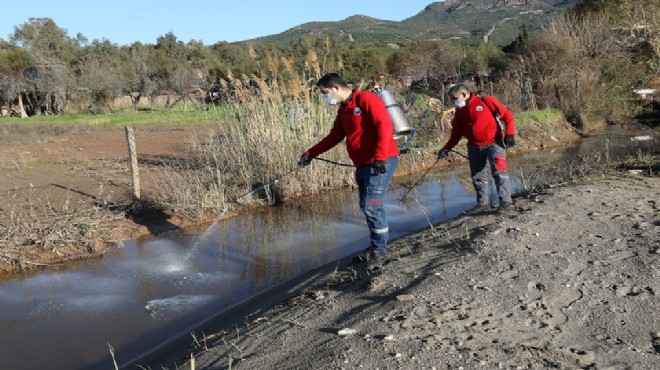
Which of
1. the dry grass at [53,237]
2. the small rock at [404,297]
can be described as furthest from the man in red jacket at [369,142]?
the dry grass at [53,237]

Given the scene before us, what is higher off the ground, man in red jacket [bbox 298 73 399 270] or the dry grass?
man in red jacket [bbox 298 73 399 270]

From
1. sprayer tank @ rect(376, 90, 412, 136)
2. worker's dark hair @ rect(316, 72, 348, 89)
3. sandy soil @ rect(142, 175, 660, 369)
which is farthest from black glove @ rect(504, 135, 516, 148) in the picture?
worker's dark hair @ rect(316, 72, 348, 89)

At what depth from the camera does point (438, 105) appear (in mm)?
18359

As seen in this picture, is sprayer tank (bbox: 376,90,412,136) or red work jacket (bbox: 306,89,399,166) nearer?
red work jacket (bbox: 306,89,399,166)

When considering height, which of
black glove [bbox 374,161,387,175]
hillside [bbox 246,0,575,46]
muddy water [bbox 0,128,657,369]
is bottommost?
muddy water [bbox 0,128,657,369]

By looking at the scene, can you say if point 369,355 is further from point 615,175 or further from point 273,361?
point 615,175

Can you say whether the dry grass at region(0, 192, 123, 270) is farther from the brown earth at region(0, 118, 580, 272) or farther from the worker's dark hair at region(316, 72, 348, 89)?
the worker's dark hair at region(316, 72, 348, 89)

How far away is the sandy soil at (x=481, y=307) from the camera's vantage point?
12.3ft

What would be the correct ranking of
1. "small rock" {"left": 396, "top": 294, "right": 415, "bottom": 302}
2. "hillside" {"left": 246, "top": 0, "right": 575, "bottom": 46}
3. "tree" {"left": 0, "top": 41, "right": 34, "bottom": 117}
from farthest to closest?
"hillside" {"left": 246, "top": 0, "right": 575, "bottom": 46} < "tree" {"left": 0, "top": 41, "right": 34, "bottom": 117} < "small rock" {"left": 396, "top": 294, "right": 415, "bottom": 302}

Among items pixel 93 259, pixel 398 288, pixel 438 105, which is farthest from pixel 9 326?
pixel 438 105

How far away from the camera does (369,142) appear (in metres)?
5.86

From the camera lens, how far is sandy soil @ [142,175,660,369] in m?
3.74

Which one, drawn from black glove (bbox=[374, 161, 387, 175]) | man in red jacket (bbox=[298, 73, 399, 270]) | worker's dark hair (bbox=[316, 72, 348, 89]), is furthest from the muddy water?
worker's dark hair (bbox=[316, 72, 348, 89])

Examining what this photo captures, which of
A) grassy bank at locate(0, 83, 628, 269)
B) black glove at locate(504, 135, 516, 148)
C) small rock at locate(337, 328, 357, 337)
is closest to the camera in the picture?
small rock at locate(337, 328, 357, 337)
